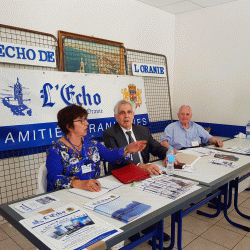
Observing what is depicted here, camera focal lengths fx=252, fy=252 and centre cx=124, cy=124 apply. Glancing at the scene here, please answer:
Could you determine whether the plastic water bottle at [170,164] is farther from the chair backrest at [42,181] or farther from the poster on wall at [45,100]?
the poster on wall at [45,100]

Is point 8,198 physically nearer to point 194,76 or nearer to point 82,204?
point 82,204

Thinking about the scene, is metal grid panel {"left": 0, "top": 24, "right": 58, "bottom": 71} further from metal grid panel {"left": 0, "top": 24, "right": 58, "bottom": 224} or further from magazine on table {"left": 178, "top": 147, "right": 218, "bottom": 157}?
magazine on table {"left": 178, "top": 147, "right": 218, "bottom": 157}

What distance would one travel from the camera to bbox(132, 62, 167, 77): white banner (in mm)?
3887

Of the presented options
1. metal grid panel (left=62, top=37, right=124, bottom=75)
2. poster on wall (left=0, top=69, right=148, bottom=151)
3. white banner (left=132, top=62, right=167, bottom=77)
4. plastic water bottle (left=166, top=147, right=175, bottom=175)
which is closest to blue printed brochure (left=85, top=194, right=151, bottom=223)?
plastic water bottle (left=166, top=147, right=175, bottom=175)

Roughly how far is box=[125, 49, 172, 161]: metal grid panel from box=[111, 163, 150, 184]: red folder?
223 cm

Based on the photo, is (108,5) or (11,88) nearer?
(11,88)

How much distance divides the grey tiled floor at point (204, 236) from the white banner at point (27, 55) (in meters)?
1.84

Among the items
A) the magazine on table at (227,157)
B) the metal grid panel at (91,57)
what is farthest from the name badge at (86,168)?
the metal grid panel at (91,57)

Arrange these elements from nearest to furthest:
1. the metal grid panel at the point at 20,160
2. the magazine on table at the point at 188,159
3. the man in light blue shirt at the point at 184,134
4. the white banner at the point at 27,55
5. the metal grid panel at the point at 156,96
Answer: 1. the magazine on table at the point at 188,159
2. the white banner at the point at 27,55
3. the metal grid panel at the point at 20,160
4. the man in light blue shirt at the point at 184,134
5. the metal grid panel at the point at 156,96

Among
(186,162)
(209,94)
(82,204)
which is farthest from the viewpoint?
(209,94)

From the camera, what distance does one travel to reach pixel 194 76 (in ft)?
14.7

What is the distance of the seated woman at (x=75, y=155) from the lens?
1.74m

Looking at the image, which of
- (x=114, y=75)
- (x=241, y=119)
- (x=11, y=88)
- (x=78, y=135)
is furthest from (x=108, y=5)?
(x=241, y=119)

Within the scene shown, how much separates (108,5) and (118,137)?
6.98 ft
